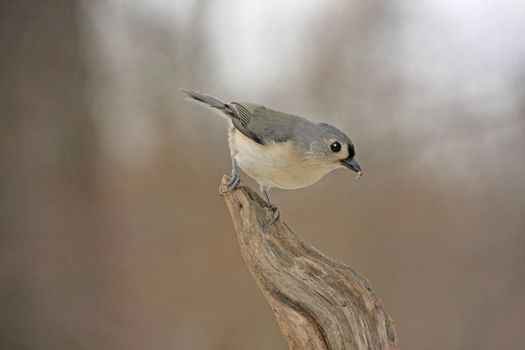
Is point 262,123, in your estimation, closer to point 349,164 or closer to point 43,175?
point 349,164

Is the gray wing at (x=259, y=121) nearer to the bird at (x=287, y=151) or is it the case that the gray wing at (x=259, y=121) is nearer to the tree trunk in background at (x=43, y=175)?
the bird at (x=287, y=151)

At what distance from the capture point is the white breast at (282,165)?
6.29ft

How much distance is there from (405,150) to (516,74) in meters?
0.63

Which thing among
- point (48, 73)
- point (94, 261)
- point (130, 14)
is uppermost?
point (130, 14)

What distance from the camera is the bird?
192 centimetres

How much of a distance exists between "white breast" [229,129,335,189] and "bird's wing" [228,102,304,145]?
0.03 meters

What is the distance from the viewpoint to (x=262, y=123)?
2039 mm

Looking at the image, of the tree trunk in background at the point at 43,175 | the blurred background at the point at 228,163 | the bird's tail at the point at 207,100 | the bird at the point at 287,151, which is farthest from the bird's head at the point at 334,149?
the tree trunk in background at the point at 43,175

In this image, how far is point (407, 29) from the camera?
112 inches

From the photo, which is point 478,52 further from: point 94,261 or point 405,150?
point 94,261

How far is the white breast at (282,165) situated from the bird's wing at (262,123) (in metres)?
0.03

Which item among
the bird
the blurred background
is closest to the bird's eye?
the bird

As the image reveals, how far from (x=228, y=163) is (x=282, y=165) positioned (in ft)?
3.09

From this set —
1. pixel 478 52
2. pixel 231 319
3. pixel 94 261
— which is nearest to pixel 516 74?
pixel 478 52
